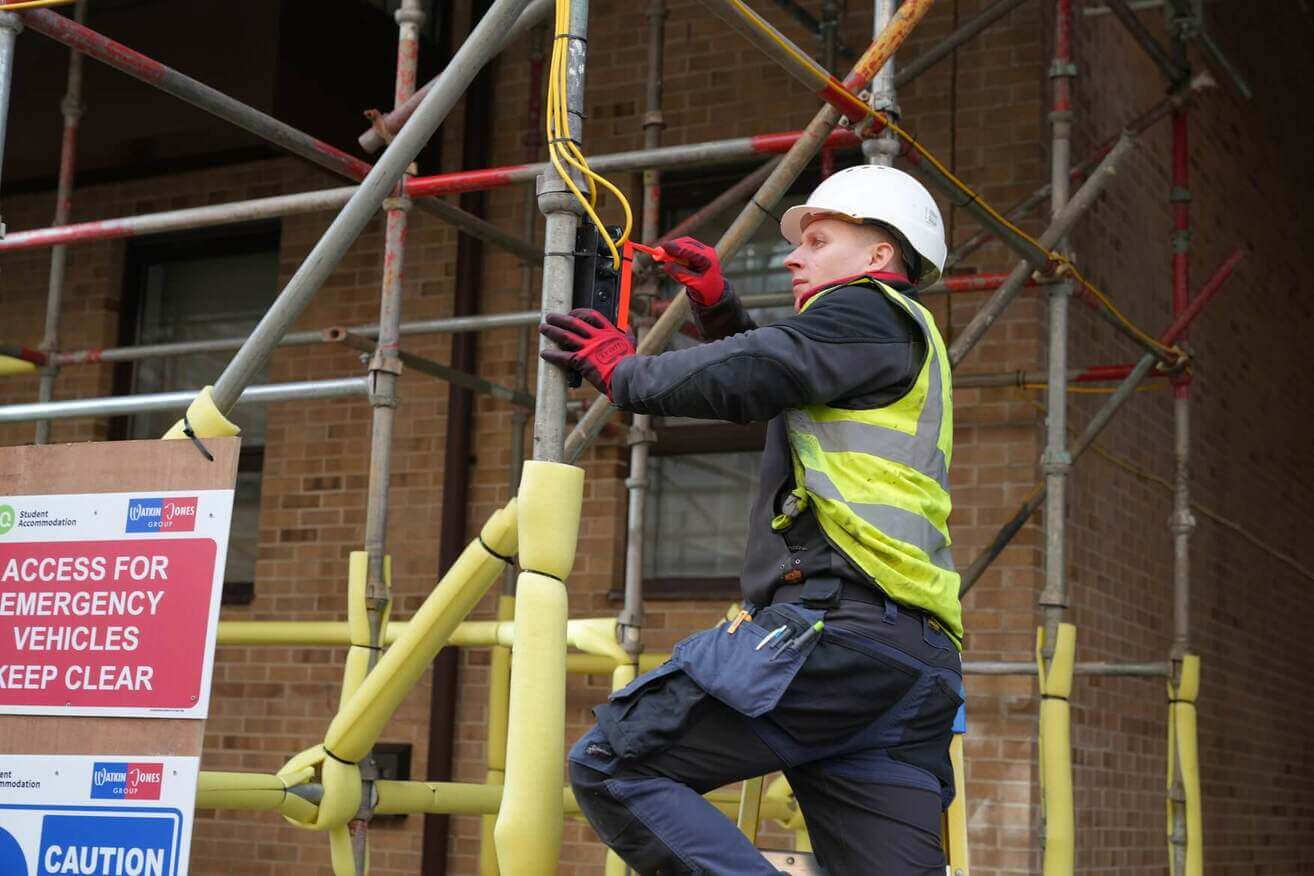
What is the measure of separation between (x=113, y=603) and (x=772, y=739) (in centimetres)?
151

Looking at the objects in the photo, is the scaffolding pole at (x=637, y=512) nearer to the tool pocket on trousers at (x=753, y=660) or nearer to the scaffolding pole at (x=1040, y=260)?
the scaffolding pole at (x=1040, y=260)

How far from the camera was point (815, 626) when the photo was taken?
3.35 m

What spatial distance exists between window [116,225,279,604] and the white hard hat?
5791mm

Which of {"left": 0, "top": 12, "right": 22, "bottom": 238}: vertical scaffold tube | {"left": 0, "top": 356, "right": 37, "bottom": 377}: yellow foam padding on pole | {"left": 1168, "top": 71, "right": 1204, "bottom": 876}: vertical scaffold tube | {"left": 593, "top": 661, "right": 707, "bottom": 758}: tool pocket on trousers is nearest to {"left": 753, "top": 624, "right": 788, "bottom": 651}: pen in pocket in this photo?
{"left": 593, "top": 661, "right": 707, "bottom": 758}: tool pocket on trousers

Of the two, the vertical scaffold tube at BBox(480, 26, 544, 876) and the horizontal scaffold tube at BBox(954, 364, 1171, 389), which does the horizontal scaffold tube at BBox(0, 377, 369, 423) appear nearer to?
the vertical scaffold tube at BBox(480, 26, 544, 876)

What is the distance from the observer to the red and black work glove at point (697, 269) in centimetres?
391

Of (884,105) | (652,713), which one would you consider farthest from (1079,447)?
(652,713)

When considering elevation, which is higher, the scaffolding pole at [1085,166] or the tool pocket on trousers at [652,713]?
the scaffolding pole at [1085,166]

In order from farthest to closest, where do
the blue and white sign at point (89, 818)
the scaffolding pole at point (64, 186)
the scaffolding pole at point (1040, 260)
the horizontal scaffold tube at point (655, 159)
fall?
the scaffolding pole at point (64, 186) < the scaffolding pole at point (1040, 260) < the horizontal scaffold tube at point (655, 159) < the blue and white sign at point (89, 818)

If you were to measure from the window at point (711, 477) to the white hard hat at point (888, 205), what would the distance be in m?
3.99

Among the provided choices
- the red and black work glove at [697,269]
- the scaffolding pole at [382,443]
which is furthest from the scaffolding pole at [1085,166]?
the red and black work glove at [697,269]

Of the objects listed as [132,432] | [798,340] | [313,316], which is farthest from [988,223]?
[132,432]

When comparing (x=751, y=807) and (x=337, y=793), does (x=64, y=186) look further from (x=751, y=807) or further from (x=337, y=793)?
(x=751, y=807)

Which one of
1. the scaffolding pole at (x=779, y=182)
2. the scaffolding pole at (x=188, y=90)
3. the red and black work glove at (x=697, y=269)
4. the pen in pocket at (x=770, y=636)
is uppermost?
the scaffolding pole at (x=188, y=90)
